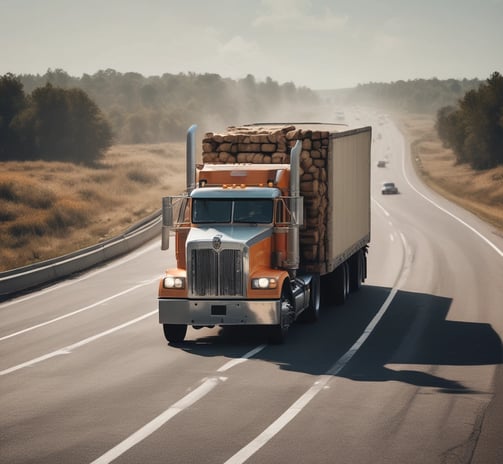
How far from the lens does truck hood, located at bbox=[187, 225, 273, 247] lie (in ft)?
64.0

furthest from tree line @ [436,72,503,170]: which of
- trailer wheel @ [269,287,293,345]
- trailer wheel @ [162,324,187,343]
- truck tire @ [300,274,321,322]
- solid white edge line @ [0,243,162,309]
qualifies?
trailer wheel @ [162,324,187,343]

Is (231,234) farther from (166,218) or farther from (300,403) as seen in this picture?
(300,403)

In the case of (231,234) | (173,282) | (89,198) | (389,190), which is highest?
(231,234)

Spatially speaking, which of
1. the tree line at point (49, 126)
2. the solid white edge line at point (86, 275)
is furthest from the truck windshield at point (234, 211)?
the tree line at point (49, 126)

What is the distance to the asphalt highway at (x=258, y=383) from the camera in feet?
42.2

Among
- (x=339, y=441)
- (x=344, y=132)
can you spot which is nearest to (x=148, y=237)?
(x=344, y=132)

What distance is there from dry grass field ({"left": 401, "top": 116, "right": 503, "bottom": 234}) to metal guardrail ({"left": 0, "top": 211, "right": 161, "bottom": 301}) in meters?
17.4

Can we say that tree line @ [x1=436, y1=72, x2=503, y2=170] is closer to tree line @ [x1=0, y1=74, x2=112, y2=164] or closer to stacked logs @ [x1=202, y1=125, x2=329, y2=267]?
tree line @ [x1=0, y1=74, x2=112, y2=164]

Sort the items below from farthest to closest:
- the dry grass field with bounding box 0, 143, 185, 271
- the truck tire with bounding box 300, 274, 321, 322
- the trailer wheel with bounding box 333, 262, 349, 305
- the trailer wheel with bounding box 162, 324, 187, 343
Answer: the dry grass field with bounding box 0, 143, 185, 271 → the trailer wheel with bounding box 333, 262, 349, 305 → the truck tire with bounding box 300, 274, 321, 322 → the trailer wheel with bounding box 162, 324, 187, 343

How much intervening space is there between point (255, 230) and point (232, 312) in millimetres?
1768

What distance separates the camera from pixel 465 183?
99062 mm

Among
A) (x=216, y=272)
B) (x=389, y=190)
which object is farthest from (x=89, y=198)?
(x=216, y=272)

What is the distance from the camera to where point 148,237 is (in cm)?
4619

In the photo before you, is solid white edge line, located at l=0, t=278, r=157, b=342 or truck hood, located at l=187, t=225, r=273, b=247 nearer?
truck hood, located at l=187, t=225, r=273, b=247
